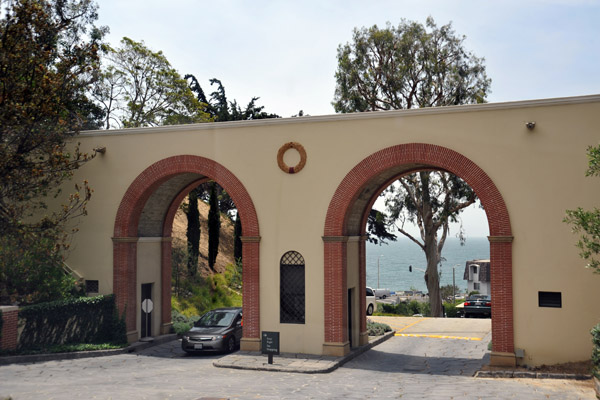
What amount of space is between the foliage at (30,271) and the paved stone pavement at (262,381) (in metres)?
2.58

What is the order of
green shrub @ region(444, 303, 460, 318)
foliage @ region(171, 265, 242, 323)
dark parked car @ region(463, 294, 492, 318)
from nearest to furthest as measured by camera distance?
foliage @ region(171, 265, 242, 323), dark parked car @ region(463, 294, 492, 318), green shrub @ region(444, 303, 460, 318)

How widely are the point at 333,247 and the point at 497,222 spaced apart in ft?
15.9

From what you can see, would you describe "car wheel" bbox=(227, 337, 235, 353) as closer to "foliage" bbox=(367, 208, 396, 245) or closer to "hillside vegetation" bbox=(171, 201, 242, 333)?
"hillside vegetation" bbox=(171, 201, 242, 333)

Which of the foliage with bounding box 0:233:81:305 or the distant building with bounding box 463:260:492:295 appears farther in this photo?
the distant building with bounding box 463:260:492:295

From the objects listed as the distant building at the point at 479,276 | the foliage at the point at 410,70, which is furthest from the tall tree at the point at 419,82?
the distant building at the point at 479,276

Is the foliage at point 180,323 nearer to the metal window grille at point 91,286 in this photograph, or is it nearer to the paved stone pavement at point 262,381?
the paved stone pavement at point 262,381

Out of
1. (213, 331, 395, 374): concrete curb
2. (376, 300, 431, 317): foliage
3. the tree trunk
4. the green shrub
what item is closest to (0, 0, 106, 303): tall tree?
(213, 331, 395, 374): concrete curb

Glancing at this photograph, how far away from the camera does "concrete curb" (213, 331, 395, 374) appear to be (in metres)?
16.5

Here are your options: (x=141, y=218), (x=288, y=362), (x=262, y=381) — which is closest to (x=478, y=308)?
(x=288, y=362)

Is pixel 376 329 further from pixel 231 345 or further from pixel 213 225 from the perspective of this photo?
pixel 213 225

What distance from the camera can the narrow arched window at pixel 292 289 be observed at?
1884cm

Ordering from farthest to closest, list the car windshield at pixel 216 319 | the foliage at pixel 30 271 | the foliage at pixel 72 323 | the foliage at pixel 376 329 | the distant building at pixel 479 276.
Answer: the distant building at pixel 479 276 < the foliage at pixel 376 329 < the car windshield at pixel 216 319 < the foliage at pixel 30 271 < the foliage at pixel 72 323

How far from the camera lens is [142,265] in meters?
21.5

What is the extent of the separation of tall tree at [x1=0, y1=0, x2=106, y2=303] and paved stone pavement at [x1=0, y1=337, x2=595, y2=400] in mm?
3261
